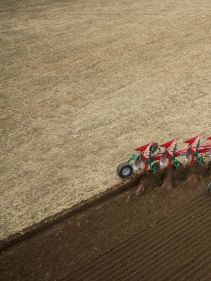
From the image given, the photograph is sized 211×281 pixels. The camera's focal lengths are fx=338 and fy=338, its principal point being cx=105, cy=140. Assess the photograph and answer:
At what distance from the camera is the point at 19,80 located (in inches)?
469

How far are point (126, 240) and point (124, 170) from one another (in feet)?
5.50

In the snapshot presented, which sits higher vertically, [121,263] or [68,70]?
[68,70]

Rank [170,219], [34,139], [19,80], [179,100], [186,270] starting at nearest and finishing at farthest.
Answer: [186,270]
[170,219]
[34,139]
[179,100]
[19,80]

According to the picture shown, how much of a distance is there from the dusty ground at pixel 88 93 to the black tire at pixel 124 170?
0.37 m

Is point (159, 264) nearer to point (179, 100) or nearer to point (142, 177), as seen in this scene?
point (142, 177)

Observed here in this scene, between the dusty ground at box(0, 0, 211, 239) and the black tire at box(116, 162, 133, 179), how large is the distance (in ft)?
1.22

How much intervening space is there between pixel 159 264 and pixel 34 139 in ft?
15.7

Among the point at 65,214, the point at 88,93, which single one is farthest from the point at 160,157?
the point at 88,93

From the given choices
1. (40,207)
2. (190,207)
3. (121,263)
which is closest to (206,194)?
(190,207)

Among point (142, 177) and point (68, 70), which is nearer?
point (142, 177)

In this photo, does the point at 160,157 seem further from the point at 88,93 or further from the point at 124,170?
the point at 88,93

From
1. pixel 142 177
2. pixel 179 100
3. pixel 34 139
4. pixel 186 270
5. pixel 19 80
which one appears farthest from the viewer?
pixel 19 80

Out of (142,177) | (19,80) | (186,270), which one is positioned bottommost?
(186,270)

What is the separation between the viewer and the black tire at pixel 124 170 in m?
7.34
